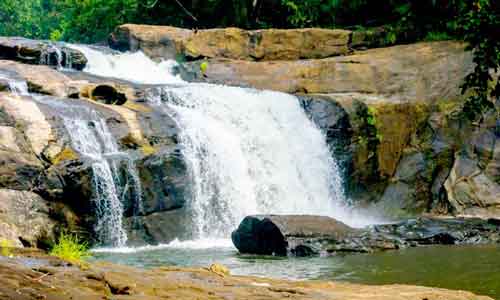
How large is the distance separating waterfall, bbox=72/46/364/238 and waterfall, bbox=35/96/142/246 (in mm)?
1480

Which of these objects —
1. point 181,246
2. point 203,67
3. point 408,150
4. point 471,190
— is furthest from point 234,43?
point 181,246

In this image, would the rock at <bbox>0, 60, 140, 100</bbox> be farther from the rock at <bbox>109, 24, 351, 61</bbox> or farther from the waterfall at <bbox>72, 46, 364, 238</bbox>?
the rock at <bbox>109, 24, 351, 61</bbox>

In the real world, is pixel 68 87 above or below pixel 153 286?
above

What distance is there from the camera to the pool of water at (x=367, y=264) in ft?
31.0

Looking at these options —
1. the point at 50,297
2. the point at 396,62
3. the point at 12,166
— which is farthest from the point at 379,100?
the point at 50,297

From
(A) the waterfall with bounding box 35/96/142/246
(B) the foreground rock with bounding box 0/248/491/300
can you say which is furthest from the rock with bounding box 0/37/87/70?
(B) the foreground rock with bounding box 0/248/491/300

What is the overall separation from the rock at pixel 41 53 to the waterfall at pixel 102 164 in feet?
18.0

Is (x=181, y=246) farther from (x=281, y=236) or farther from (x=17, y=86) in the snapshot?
(x=17, y=86)

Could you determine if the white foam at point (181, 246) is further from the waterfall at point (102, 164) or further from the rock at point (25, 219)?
the rock at point (25, 219)

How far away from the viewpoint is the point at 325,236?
12.9m

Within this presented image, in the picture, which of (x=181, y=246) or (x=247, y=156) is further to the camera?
(x=247, y=156)

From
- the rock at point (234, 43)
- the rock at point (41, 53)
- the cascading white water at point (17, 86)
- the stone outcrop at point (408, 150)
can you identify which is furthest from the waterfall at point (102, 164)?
the rock at point (234, 43)

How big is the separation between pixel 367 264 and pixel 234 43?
13.3 metres

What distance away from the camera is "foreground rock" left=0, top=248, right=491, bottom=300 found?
443 cm
